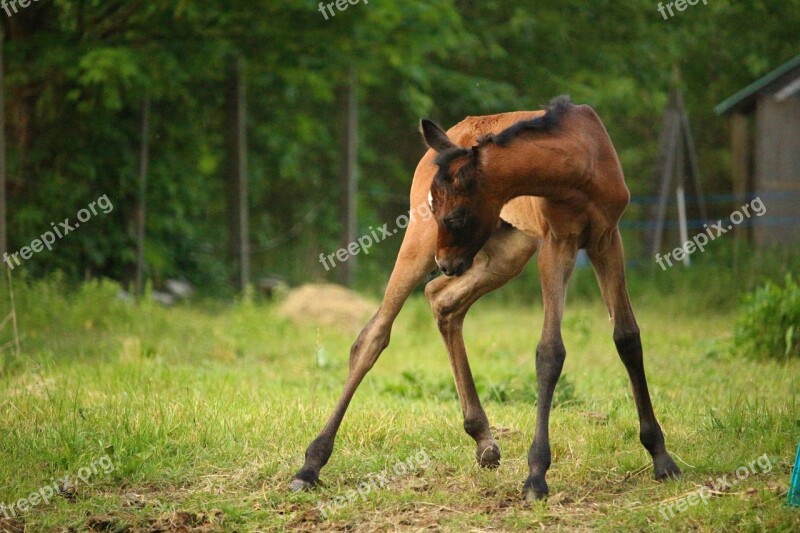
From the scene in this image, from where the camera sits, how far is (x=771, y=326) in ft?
30.4

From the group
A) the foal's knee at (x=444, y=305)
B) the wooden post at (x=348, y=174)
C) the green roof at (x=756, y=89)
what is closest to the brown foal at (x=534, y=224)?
the foal's knee at (x=444, y=305)

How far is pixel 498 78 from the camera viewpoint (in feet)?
61.1

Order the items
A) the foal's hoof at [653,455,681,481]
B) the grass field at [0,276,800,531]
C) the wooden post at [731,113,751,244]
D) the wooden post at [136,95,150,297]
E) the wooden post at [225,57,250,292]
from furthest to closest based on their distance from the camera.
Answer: the wooden post at [731,113,751,244] < the wooden post at [225,57,250,292] < the wooden post at [136,95,150,297] < the foal's hoof at [653,455,681,481] < the grass field at [0,276,800,531]

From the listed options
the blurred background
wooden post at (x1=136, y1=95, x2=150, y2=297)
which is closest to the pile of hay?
wooden post at (x1=136, y1=95, x2=150, y2=297)

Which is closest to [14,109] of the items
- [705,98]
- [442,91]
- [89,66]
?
[89,66]

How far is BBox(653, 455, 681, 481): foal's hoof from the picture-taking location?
5234 mm

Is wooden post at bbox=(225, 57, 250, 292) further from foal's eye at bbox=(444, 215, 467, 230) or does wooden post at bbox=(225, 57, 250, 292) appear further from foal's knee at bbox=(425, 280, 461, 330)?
foal's eye at bbox=(444, 215, 467, 230)

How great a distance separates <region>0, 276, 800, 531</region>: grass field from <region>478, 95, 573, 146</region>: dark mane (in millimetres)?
1725

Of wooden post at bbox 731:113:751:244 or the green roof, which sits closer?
the green roof

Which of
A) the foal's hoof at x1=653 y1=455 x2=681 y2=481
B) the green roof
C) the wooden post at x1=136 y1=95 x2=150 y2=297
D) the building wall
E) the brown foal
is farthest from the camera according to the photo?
the building wall

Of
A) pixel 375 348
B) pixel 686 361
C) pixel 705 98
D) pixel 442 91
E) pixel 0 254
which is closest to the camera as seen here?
pixel 375 348

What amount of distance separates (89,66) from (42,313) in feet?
9.01

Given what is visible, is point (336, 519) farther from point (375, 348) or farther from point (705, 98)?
point (705, 98)

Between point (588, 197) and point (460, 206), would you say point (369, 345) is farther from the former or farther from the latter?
point (588, 197)
